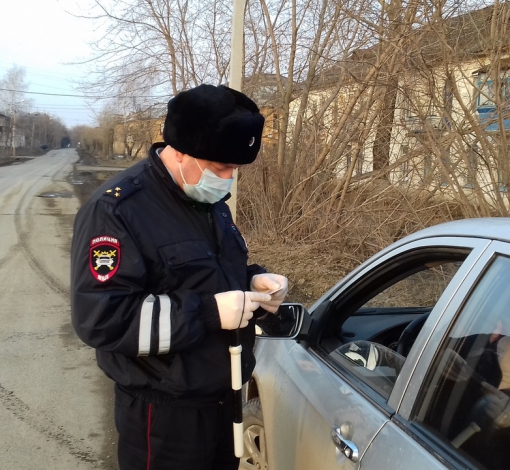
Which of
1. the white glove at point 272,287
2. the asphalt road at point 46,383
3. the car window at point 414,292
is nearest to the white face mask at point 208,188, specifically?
the white glove at point 272,287

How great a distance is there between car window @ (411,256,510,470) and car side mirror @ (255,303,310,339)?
2.46ft

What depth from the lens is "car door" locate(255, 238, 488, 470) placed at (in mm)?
1635

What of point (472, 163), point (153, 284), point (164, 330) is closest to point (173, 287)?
point (153, 284)

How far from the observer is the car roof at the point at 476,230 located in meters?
1.54

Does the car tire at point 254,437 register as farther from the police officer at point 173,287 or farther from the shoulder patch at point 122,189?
the shoulder patch at point 122,189

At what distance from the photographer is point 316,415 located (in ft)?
6.28

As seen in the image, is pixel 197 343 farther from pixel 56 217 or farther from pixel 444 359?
pixel 56 217

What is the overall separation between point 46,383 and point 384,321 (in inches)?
114

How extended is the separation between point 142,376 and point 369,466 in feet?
2.33

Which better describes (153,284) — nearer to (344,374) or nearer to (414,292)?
(344,374)

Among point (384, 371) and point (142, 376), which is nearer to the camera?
point (142, 376)

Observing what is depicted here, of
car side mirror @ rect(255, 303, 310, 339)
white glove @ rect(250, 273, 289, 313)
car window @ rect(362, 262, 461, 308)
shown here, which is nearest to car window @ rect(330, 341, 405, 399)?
car side mirror @ rect(255, 303, 310, 339)

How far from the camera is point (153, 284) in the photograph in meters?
1.78

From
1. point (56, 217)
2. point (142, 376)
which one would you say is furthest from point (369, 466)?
point (56, 217)
